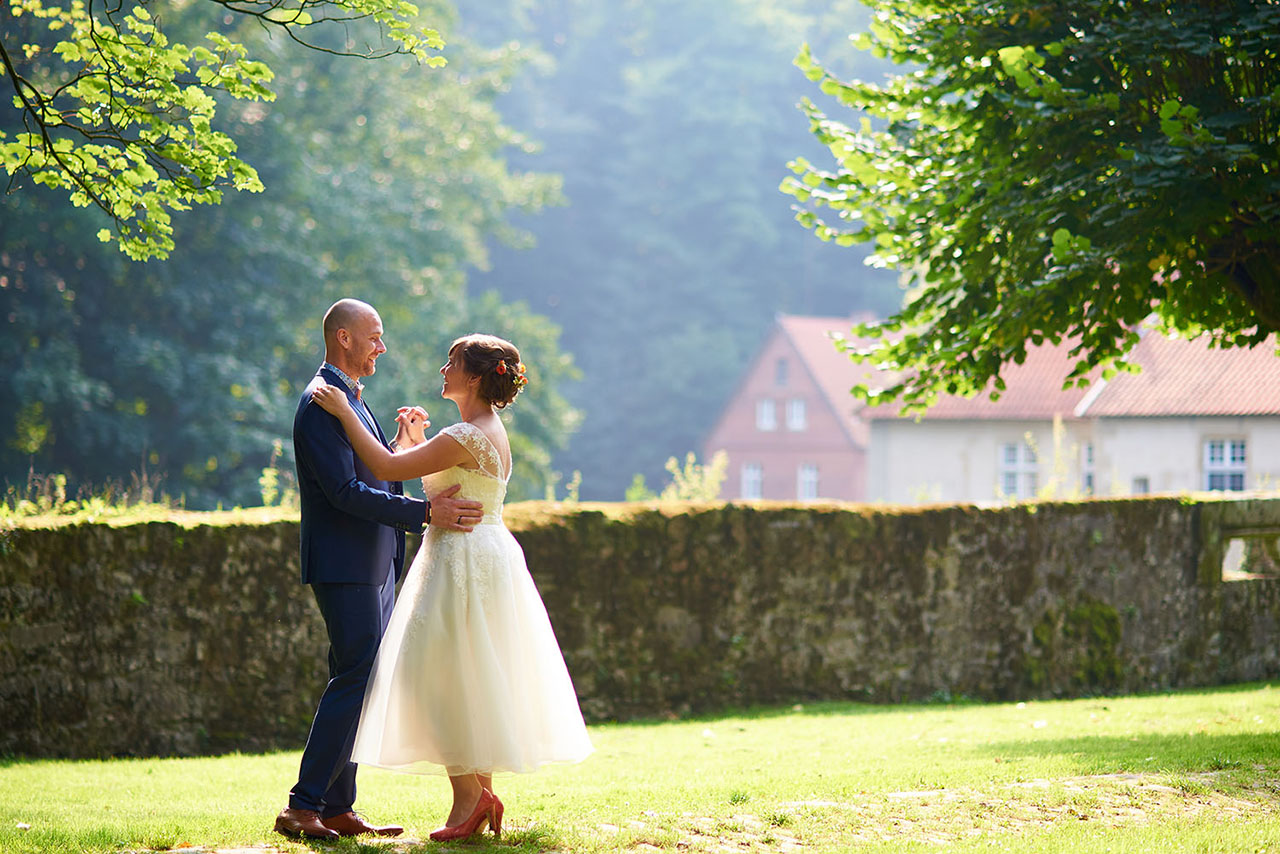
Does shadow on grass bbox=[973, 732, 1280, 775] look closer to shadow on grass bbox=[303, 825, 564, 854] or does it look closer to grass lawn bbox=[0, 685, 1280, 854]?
grass lawn bbox=[0, 685, 1280, 854]

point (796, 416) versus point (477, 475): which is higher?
point (796, 416)

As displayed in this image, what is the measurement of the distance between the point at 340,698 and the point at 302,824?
1.84ft

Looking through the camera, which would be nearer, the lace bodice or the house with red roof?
the lace bodice

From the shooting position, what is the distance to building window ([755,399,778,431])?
61.0 meters

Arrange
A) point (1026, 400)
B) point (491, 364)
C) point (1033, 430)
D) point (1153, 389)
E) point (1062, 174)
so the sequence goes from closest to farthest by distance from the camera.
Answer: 1. point (491, 364)
2. point (1062, 174)
3. point (1153, 389)
4. point (1026, 400)
5. point (1033, 430)

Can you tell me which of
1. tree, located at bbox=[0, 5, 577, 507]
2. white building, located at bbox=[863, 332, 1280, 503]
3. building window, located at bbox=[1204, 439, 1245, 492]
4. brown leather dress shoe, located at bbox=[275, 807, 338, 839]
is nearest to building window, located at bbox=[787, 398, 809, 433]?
white building, located at bbox=[863, 332, 1280, 503]

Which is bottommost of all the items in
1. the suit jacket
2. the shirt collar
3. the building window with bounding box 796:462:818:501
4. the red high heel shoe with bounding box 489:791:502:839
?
the red high heel shoe with bounding box 489:791:502:839

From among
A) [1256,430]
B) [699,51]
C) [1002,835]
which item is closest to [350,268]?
[1256,430]

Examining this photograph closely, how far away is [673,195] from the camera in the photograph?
6725cm

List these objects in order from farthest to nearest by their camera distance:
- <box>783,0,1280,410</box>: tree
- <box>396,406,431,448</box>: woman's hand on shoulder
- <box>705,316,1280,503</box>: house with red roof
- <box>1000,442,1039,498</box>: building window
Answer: <box>1000,442,1039,498</box>: building window
<box>705,316,1280,503</box>: house with red roof
<box>783,0,1280,410</box>: tree
<box>396,406,431,448</box>: woman's hand on shoulder

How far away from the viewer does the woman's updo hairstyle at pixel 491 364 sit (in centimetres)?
595

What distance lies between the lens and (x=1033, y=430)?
3847 centimetres

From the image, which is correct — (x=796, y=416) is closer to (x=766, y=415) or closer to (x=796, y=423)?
(x=796, y=423)

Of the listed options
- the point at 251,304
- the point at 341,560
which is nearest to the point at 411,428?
the point at 341,560
